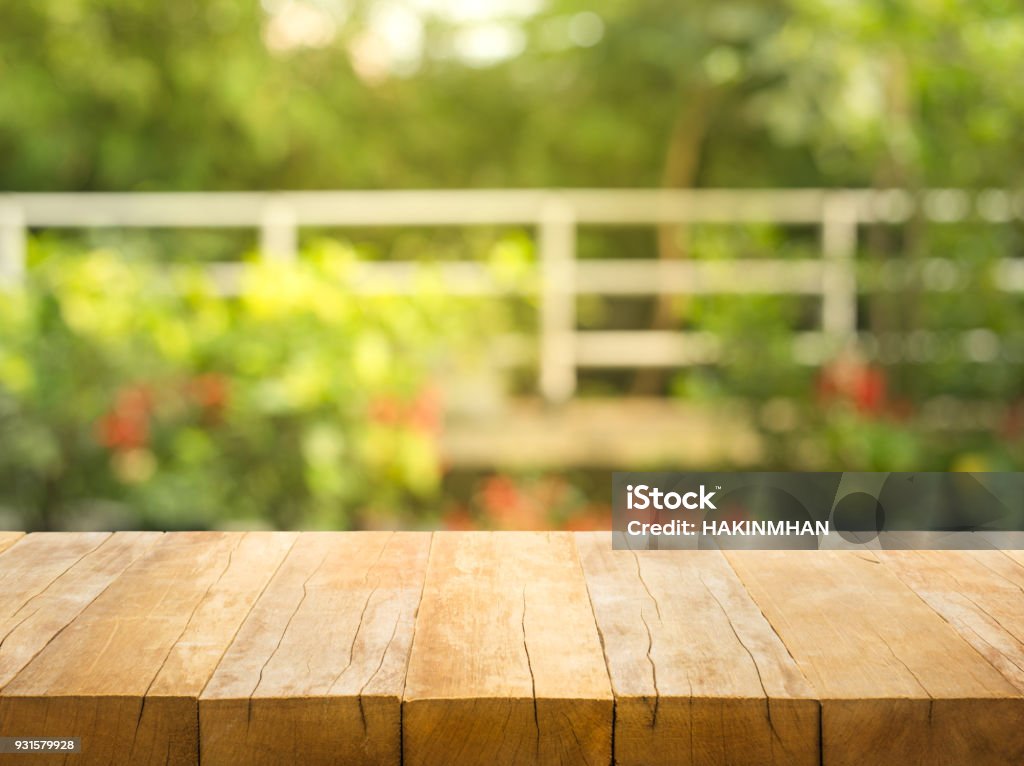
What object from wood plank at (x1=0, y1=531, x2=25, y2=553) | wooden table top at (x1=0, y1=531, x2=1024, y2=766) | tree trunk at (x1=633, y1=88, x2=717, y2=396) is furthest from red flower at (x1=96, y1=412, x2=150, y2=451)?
tree trunk at (x1=633, y1=88, x2=717, y2=396)

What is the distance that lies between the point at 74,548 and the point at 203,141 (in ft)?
22.5

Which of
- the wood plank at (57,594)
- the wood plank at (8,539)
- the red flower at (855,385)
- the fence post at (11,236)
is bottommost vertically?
the wood plank at (57,594)

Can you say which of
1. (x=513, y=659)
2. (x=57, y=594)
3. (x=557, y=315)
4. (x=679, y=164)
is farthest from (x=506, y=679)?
(x=679, y=164)

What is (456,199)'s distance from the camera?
212 inches

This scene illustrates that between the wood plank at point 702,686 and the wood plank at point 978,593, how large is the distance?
0.59 ft

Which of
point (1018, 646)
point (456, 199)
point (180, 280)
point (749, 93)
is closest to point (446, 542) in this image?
point (1018, 646)

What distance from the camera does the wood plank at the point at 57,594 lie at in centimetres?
101

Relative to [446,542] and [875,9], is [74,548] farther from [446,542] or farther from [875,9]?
[875,9]

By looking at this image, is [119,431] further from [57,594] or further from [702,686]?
[702,686]

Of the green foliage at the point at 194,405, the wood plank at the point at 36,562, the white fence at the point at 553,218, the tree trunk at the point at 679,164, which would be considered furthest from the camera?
the tree trunk at the point at 679,164

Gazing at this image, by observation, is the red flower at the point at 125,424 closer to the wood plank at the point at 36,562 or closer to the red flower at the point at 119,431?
the red flower at the point at 119,431

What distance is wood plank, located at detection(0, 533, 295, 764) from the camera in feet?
2.95

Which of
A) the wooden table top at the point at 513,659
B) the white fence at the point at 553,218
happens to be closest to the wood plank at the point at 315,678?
the wooden table top at the point at 513,659

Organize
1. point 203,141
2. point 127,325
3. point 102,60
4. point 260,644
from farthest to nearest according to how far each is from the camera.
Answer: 1. point 203,141
2. point 102,60
3. point 127,325
4. point 260,644
